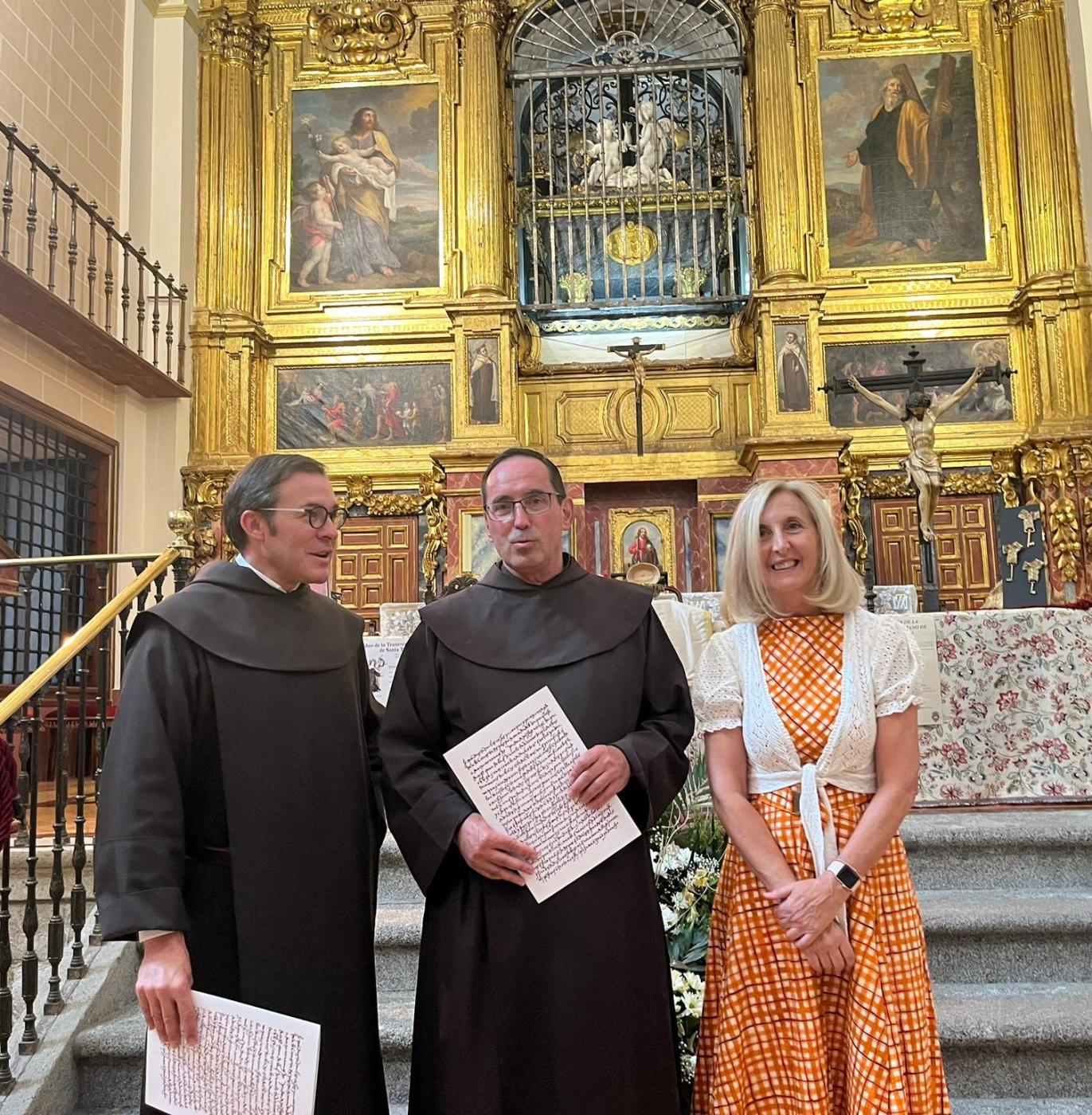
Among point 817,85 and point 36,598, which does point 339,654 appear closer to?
point 36,598

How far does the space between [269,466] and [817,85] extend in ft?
30.6

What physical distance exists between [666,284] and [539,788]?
8.78 m

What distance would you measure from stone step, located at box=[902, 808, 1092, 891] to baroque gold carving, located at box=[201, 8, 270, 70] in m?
9.49

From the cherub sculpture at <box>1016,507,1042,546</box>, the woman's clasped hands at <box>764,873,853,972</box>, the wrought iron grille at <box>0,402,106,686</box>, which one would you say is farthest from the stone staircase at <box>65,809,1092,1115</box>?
the cherub sculpture at <box>1016,507,1042,546</box>

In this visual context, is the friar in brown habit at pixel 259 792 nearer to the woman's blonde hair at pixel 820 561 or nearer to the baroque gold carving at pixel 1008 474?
the woman's blonde hair at pixel 820 561

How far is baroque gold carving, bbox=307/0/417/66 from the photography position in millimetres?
10391

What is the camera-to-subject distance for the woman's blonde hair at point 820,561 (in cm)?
223

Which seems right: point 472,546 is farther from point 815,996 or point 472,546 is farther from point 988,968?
point 815,996

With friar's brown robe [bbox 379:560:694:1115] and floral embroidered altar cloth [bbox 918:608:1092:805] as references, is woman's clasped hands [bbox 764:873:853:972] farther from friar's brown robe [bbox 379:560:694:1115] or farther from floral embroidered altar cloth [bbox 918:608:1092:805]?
floral embroidered altar cloth [bbox 918:608:1092:805]

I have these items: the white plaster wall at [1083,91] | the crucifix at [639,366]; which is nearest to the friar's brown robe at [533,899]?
the crucifix at [639,366]

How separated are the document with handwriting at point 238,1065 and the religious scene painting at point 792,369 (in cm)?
813

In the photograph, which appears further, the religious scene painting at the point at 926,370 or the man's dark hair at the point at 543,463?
the religious scene painting at the point at 926,370

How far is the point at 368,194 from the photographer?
1012 cm

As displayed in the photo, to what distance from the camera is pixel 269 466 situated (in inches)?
89.2
